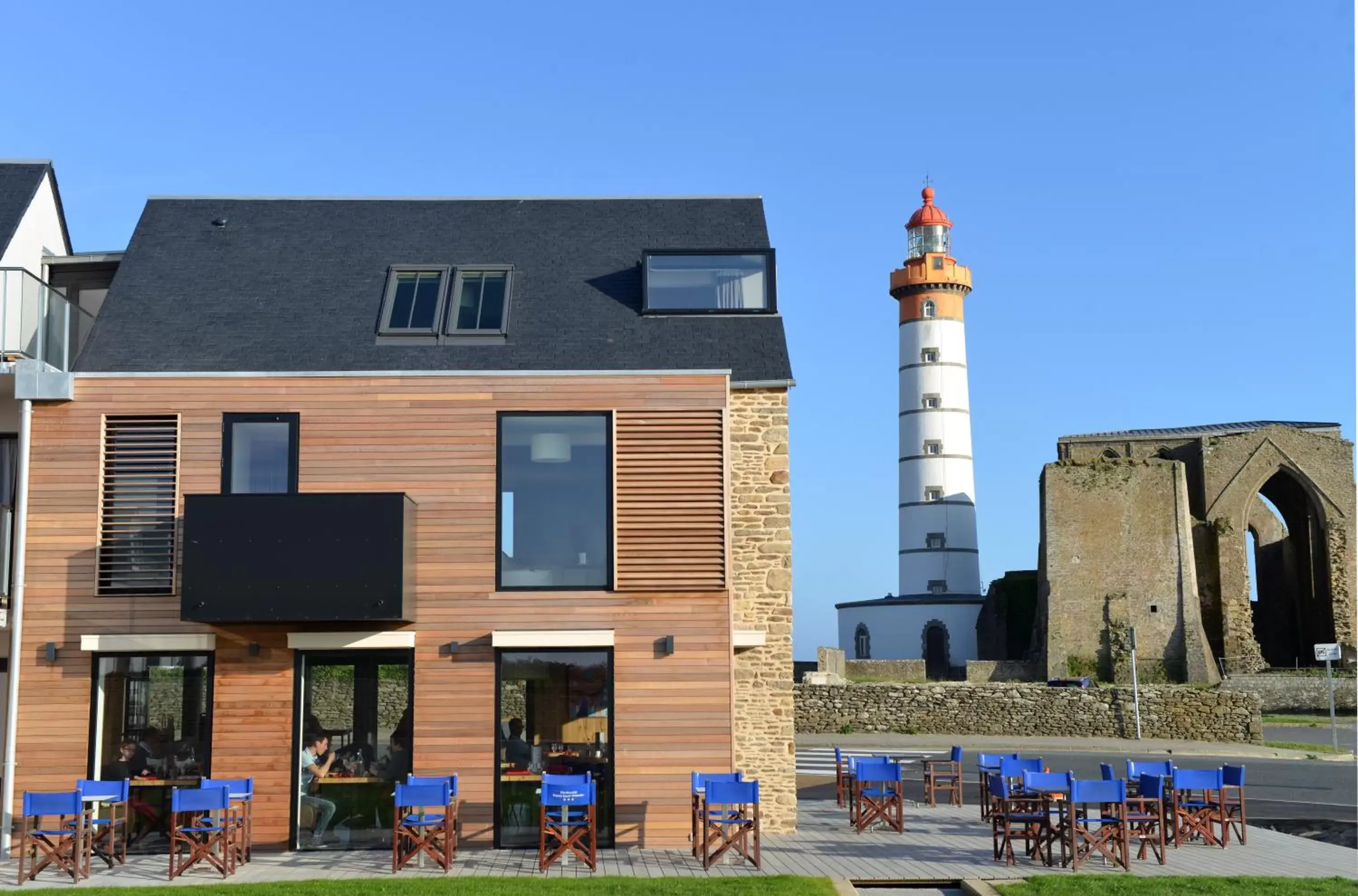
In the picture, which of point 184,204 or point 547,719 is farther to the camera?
point 184,204

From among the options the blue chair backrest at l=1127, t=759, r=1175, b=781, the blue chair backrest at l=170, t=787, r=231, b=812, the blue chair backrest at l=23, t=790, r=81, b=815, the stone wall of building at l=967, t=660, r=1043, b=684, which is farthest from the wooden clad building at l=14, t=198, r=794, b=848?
the stone wall of building at l=967, t=660, r=1043, b=684

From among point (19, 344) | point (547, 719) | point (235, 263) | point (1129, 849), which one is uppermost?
point (235, 263)

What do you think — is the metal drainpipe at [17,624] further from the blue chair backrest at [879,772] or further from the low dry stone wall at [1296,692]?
the low dry stone wall at [1296,692]

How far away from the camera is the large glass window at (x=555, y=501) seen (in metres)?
15.2

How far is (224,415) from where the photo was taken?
50.2 feet

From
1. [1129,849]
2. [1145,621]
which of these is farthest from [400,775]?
[1145,621]

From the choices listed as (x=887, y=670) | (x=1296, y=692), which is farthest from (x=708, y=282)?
(x=1296, y=692)

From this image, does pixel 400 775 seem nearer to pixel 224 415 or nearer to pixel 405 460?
pixel 405 460

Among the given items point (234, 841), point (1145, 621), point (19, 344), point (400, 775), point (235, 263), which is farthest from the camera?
point (1145, 621)

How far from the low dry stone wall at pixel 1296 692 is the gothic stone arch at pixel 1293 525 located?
8.05ft

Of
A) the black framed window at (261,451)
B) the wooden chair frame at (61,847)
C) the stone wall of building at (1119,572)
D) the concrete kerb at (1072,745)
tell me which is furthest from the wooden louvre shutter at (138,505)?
the stone wall of building at (1119,572)

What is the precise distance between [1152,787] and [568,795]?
6.01m

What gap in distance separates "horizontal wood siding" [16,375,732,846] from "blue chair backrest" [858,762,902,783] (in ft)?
6.49

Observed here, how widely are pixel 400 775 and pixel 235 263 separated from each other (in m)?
7.03
